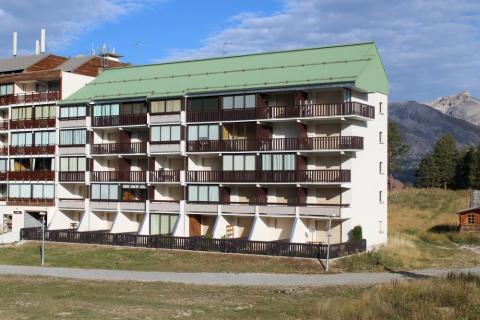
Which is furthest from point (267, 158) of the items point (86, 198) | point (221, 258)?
point (86, 198)

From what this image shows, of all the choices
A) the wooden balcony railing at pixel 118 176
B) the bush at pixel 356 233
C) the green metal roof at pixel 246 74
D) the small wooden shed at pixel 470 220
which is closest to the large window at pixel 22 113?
the green metal roof at pixel 246 74

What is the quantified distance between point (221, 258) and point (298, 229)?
690 cm

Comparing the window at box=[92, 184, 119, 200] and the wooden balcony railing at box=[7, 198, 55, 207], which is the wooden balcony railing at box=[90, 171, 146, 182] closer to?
the window at box=[92, 184, 119, 200]

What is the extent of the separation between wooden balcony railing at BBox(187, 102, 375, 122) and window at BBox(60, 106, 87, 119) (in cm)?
1357

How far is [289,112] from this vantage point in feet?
173

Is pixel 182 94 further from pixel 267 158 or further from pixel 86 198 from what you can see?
pixel 86 198

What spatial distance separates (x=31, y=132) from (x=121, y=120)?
12899 millimetres

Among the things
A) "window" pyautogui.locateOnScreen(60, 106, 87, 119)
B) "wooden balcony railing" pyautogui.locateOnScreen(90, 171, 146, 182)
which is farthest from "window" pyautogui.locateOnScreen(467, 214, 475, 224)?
"window" pyautogui.locateOnScreen(60, 106, 87, 119)

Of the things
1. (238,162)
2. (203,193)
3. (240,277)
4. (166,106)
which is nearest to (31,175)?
(166,106)

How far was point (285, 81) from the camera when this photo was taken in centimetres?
5353

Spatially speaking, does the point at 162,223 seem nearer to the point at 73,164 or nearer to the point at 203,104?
the point at 203,104

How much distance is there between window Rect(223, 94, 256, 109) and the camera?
54875 mm

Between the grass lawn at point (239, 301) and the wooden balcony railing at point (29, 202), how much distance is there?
3034 centimetres

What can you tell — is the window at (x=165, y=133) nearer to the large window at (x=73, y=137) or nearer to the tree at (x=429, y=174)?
the large window at (x=73, y=137)
